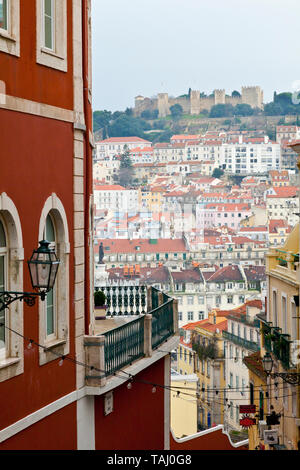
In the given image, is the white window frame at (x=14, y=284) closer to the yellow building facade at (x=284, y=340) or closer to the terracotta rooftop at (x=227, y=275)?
the yellow building facade at (x=284, y=340)

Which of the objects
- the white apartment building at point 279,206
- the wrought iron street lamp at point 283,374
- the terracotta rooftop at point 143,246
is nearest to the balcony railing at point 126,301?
the wrought iron street lamp at point 283,374

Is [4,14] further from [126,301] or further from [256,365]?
[256,365]

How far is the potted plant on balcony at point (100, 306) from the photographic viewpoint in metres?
11.5

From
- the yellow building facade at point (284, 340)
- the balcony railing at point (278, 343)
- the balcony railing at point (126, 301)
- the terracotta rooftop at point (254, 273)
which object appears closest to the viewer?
the balcony railing at point (126, 301)

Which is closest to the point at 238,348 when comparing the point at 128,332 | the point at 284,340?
the point at 284,340

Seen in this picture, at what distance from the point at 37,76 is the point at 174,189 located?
598 feet

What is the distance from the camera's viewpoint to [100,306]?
1159 centimetres

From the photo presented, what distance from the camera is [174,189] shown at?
190 metres

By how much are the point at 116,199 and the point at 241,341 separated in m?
131

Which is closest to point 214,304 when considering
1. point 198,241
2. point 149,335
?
point 198,241

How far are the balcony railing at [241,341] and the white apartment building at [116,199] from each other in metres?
125

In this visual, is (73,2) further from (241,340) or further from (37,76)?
(241,340)

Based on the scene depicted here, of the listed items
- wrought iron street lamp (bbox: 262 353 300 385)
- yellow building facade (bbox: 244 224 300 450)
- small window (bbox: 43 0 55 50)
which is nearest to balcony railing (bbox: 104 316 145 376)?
small window (bbox: 43 0 55 50)

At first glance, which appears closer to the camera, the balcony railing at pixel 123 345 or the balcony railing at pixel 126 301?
the balcony railing at pixel 123 345
